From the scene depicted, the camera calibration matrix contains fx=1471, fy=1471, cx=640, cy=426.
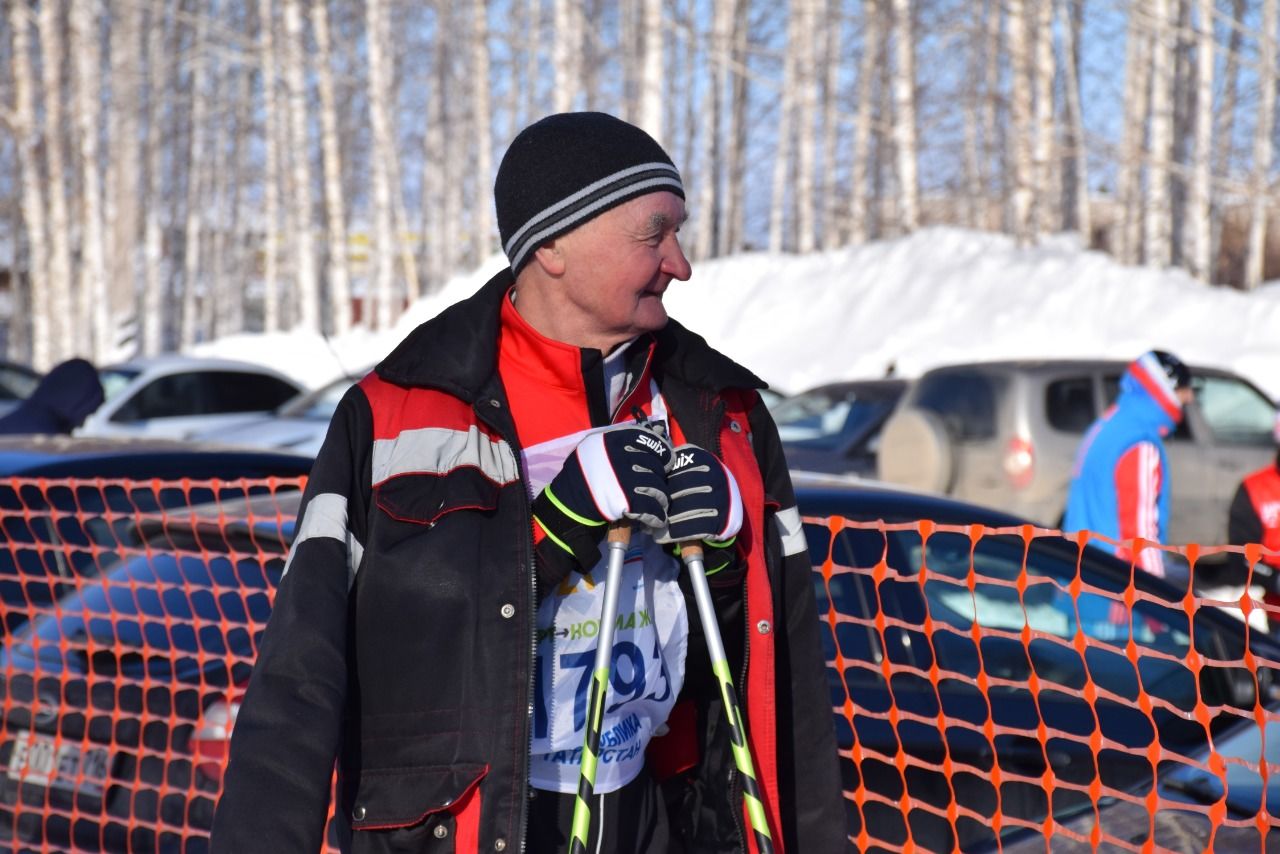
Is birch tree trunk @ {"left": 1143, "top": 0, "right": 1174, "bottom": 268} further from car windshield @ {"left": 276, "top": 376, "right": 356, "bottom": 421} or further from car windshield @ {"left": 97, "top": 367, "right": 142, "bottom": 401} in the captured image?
car windshield @ {"left": 97, "top": 367, "right": 142, "bottom": 401}

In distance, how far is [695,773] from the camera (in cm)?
258

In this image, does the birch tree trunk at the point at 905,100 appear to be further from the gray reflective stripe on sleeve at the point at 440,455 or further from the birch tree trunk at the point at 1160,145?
the gray reflective stripe on sleeve at the point at 440,455

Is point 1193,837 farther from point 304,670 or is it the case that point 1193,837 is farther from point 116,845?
point 116,845

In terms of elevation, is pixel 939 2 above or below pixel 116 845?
above

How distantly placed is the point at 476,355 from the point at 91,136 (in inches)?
992

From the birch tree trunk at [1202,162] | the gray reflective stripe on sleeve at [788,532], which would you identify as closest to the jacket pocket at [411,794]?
the gray reflective stripe on sleeve at [788,532]

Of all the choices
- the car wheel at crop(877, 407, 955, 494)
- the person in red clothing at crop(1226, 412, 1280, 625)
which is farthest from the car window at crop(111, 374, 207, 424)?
the person in red clothing at crop(1226, 412, 1280, 625)

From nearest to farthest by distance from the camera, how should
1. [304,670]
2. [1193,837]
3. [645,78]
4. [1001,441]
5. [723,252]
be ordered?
1. [304,670]
2. [1193,837]
3. [1001,441]
4. [645,78]
5. [723,252]

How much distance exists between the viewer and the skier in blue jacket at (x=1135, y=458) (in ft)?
22.0

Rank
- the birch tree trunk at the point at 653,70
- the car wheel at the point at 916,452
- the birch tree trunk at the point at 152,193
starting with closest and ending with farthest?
the car wheel at the point at 916,452, the birch tree trunk at the point at 653,70, the birch tree trunk at the point at 152,193

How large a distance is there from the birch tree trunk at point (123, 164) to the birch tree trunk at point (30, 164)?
4.31 feet

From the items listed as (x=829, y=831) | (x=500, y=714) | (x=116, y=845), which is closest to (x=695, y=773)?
(x=829, y=831)

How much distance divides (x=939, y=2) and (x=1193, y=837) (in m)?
30.5

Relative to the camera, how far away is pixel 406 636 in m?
2.21
